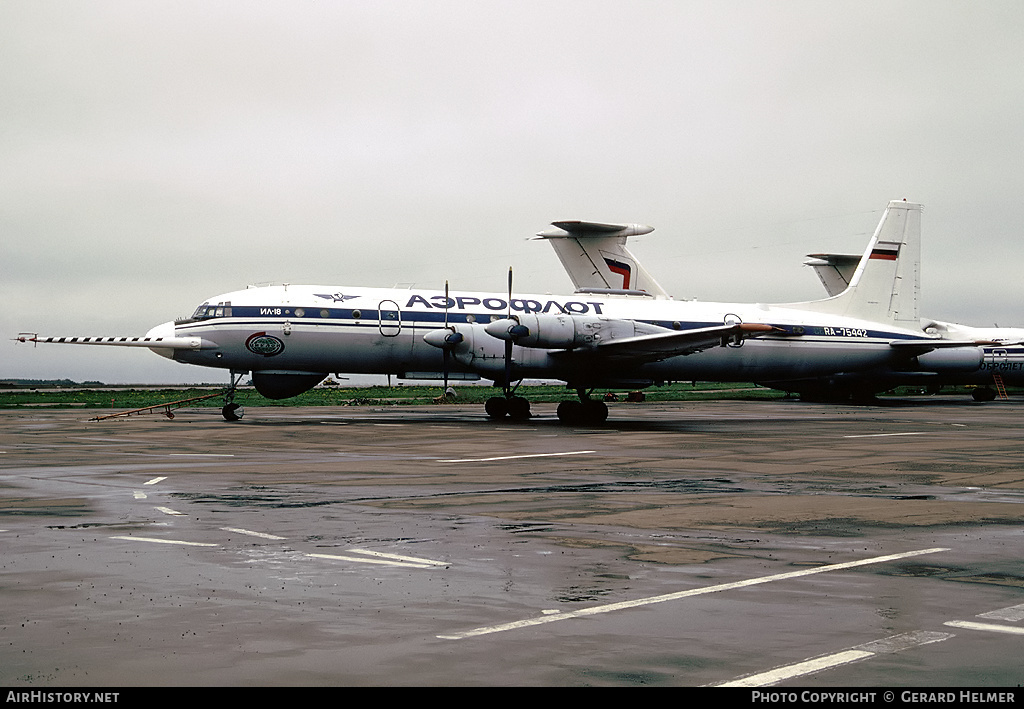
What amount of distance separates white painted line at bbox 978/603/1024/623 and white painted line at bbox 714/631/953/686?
2.16 feet

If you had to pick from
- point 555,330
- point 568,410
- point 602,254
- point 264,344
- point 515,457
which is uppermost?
point 602,254

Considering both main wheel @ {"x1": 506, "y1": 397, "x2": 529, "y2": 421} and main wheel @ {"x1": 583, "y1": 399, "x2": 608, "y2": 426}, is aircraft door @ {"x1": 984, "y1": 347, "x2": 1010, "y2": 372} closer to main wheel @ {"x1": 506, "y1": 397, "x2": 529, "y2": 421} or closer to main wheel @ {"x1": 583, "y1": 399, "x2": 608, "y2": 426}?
main wheel @ {"x1": 583, "y1": 399, "x2": 608, "y2": 426}

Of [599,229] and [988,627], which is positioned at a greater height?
[599,229]

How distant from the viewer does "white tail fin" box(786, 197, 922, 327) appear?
4503 cm

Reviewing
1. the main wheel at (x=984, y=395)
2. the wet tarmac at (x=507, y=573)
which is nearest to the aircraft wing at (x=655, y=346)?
the wet tarmac at (x=507, y=573)

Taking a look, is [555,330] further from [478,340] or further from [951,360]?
[951,360]

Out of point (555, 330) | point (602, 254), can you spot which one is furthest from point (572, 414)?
point (602, 254)

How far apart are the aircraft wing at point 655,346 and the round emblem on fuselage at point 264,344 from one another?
31.3ft

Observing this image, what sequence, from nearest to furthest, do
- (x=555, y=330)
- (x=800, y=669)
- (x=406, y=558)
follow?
(x=800, y=669)
(x=406, y=558)
(x=555, y=330)

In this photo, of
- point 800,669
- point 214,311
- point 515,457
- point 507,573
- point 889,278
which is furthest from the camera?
point 889,278

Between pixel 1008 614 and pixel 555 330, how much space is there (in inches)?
1025

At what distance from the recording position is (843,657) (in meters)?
5.61

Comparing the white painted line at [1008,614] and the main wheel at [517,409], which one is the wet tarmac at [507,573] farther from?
the main wheel at [517,409]

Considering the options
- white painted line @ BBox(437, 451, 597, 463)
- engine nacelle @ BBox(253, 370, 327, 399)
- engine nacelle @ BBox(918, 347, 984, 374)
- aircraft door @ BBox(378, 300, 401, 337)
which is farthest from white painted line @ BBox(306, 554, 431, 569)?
engine nacelle @ BBox(918, 347, 984, 374)
